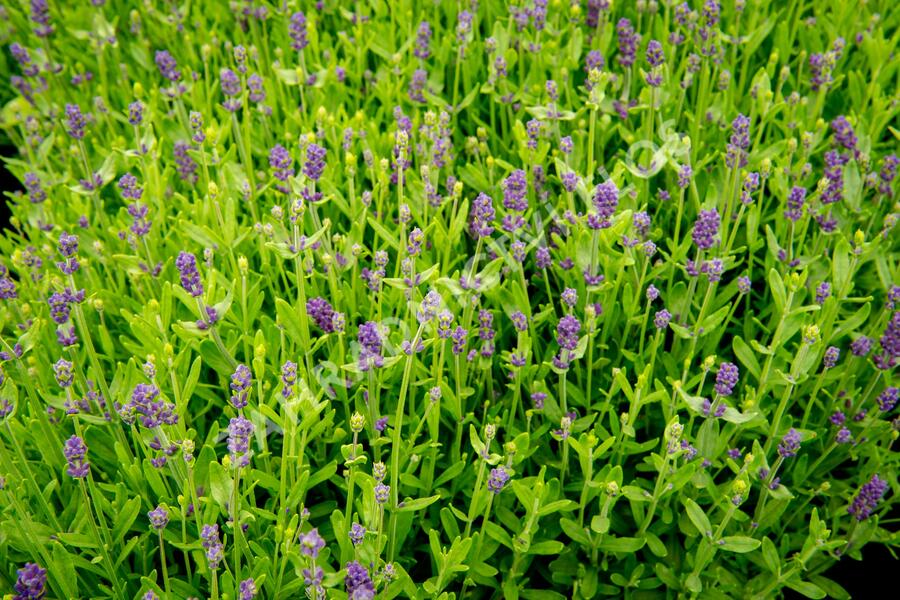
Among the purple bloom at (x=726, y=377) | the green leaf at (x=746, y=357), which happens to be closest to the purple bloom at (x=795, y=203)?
the green leaf at (x=746, y=357)

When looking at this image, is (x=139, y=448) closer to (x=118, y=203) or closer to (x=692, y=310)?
(x=118, y=203)

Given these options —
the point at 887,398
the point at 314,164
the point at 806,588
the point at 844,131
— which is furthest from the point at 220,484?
the point at 844,131

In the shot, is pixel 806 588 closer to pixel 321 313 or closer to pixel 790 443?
pixel 790 443

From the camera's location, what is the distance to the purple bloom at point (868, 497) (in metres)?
2.24

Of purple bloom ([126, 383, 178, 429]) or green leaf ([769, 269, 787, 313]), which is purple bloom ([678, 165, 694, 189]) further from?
purple bloom ([126, 383, 178, 429])

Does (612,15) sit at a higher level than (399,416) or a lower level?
higher

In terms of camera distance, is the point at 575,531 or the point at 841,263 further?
the point at 841,263

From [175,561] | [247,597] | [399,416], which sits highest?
[399,416]

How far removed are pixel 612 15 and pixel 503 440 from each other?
6.49 ft

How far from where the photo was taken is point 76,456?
71.7 inches

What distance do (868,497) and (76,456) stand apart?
6.71 feet

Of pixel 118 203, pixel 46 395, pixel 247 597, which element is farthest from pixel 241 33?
pixel 247 597

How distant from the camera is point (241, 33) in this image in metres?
3.48

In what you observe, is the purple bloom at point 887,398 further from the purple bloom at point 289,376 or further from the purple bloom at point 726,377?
the purple bloom at point 289,376
